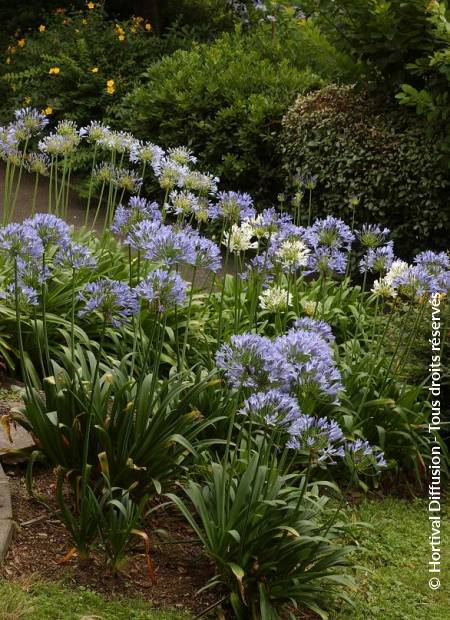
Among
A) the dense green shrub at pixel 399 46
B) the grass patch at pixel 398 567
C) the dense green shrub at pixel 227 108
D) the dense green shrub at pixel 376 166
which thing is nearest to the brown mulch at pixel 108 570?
the grass patch at pixel 398 567

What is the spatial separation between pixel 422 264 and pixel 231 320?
1.64 m

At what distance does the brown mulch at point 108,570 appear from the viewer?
3.58 meters

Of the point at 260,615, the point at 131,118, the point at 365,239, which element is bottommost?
the point at 260,615

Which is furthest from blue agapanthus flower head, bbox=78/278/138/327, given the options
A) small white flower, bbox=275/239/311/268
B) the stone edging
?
small white flower, bbox=275/239/311/268

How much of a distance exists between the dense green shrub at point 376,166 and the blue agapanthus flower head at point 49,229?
4105mm

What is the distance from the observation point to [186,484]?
13.4ft

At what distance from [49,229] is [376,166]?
4.75 meters

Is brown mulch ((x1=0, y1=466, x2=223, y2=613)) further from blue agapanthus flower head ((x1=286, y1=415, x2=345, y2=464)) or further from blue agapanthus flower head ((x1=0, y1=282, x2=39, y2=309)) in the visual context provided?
blue agapanthus flower head ((x1=0, y1=282, x2=39, y2=309))

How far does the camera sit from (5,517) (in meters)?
3.73

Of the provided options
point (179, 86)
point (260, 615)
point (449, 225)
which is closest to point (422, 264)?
point (260, 615)

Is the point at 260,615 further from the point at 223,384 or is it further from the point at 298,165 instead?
the point at 298,165

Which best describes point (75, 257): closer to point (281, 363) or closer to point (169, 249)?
point (169, 249)

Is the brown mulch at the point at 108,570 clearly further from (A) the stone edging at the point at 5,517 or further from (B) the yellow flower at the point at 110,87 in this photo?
(B) the yellow flower at the point at 110,87

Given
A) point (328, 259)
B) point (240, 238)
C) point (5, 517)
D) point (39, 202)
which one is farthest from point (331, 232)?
point (39, 202)
